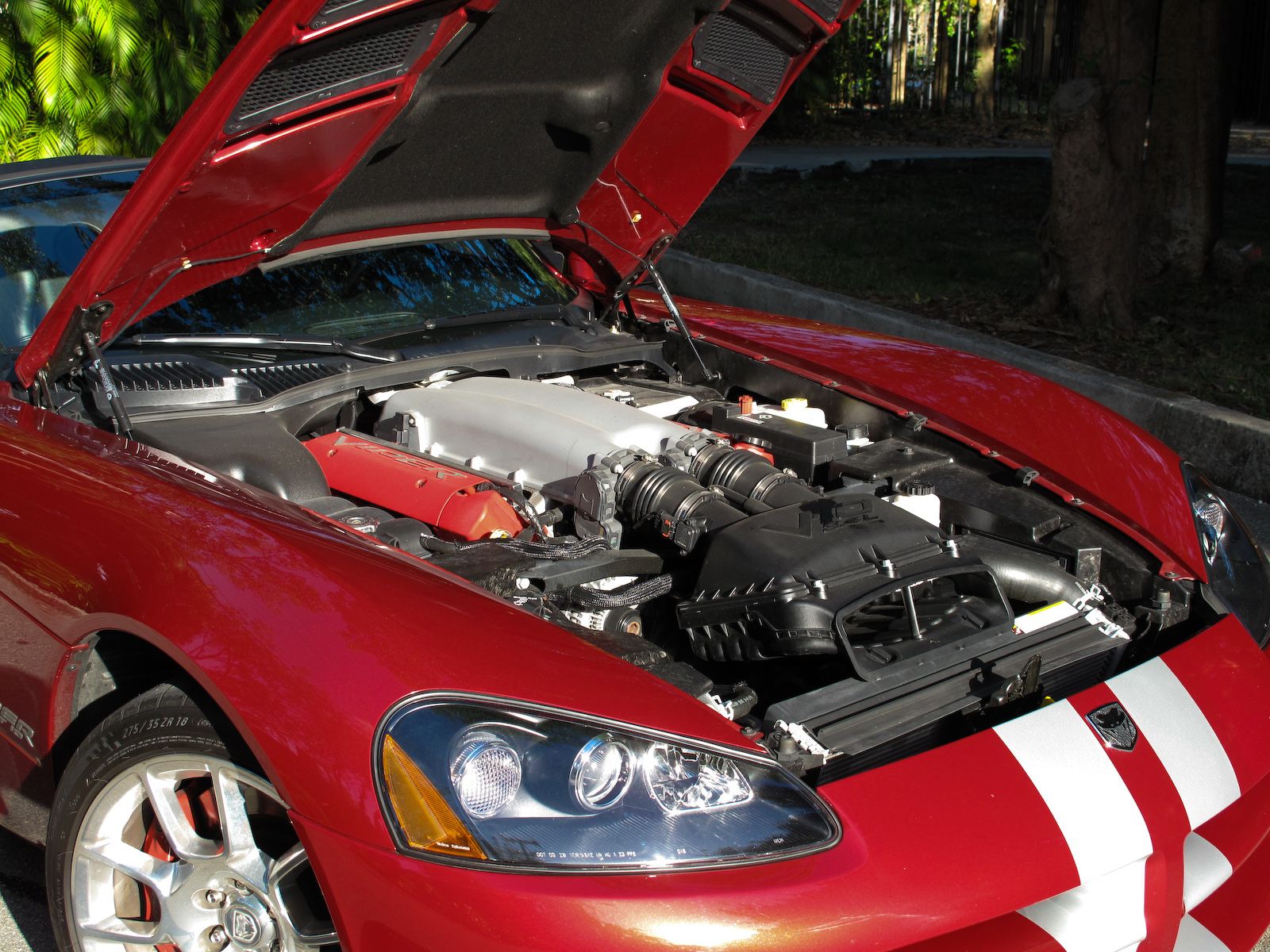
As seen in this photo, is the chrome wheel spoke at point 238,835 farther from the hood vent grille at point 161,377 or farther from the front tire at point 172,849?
the hood vent grille at point 161,377

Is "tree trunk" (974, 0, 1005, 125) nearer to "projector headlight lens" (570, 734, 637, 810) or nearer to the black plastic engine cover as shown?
the black plastic engine cover

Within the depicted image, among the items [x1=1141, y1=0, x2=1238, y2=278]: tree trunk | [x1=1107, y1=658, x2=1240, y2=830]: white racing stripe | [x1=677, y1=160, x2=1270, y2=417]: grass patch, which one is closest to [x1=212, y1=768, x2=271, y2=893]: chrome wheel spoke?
[x1=1107, y1=658, x2=1240, y2=830]: white racing stripe

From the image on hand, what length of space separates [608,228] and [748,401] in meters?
0.71

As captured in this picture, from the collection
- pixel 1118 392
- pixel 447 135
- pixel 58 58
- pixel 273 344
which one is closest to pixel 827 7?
pixel 447 135

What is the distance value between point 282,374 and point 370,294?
0.42 m

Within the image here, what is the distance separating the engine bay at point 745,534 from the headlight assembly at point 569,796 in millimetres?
146

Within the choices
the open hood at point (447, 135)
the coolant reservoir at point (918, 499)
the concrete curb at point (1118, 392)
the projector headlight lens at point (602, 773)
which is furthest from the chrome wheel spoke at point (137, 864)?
the concrete curb at point (1118, 392)

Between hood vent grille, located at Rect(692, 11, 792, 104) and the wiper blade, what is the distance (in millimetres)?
1031

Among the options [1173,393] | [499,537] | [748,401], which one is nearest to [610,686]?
[499,537]

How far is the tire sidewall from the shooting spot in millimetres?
1789

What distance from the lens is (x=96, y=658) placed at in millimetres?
2020

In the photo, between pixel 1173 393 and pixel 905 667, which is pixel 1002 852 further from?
pixel 1173 393

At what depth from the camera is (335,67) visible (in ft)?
7.41

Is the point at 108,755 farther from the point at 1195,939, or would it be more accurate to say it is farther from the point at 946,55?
the point at 946,55
